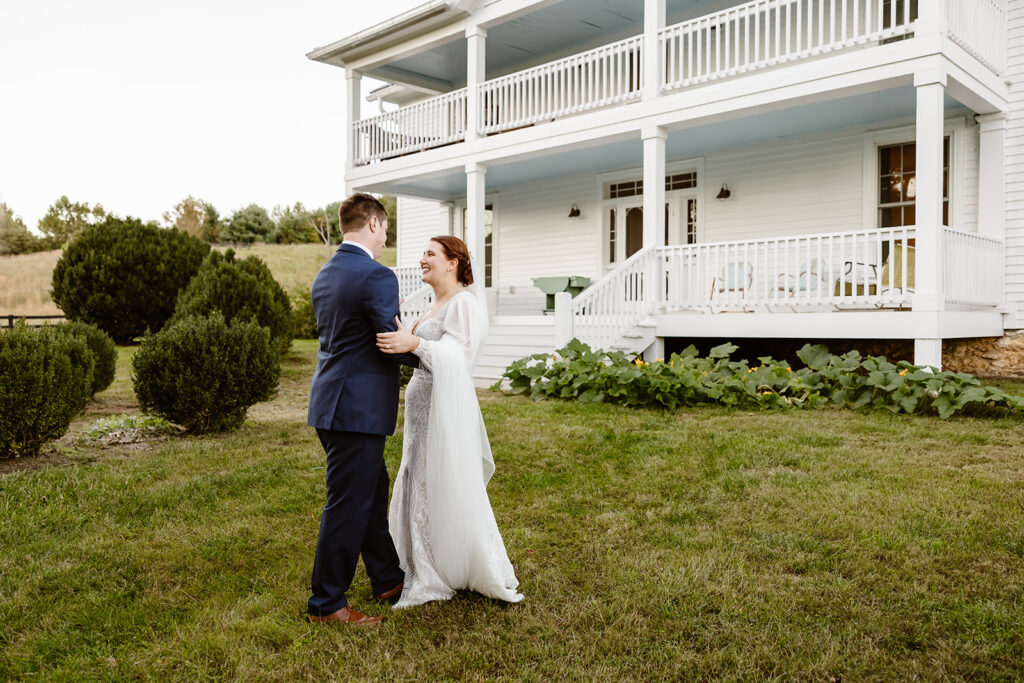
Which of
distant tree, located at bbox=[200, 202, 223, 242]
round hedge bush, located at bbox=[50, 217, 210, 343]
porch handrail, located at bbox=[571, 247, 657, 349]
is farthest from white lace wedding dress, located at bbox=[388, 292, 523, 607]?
distant tree, located at bbox=[200, 202, 223, 242]

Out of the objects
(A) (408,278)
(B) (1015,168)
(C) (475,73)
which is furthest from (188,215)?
(B) (1015,168)

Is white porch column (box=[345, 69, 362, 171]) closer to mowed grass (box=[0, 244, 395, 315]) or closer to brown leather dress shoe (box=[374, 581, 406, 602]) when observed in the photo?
mowed grass (box=[0, 244, 395, 315])

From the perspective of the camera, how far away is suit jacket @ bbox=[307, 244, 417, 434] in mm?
3068

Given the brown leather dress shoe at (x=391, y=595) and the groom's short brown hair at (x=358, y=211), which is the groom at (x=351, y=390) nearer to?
the groom's short brown hair at (x=358, y=211)

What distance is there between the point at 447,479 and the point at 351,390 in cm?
60

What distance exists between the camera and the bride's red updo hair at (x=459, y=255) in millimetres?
3502

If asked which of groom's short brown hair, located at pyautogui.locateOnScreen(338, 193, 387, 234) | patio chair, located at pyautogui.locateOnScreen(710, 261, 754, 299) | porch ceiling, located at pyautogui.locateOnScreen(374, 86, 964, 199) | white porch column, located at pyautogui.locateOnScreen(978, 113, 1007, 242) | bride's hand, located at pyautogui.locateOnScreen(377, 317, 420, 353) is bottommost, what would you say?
bride's hand, located at pyautogui.locateOnScreen(377, 317, 420, 353)

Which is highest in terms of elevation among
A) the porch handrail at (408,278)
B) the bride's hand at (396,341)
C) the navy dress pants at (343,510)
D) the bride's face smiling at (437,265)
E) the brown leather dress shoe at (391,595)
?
the porch handrail at (408,278)

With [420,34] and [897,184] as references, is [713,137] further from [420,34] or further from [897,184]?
[420,34]

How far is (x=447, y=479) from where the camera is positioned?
3.35 metres

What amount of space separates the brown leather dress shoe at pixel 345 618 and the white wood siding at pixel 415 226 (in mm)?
15815

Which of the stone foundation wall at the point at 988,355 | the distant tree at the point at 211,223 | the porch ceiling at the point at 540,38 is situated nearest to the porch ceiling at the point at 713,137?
the porch ceiling at the point at 540,38

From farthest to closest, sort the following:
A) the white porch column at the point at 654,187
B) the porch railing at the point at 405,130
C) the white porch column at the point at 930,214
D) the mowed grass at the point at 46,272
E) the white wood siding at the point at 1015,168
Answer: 1. the mowed grass at the point at 46,272
2. the porch railing at the point at 405,130
3. the white porch column at the point at 654,187
4. the white wood siding at the point at 1015,168
5. the white porch column at the point at 930,214

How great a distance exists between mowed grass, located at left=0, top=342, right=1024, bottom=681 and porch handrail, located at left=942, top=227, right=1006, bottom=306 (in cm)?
312
